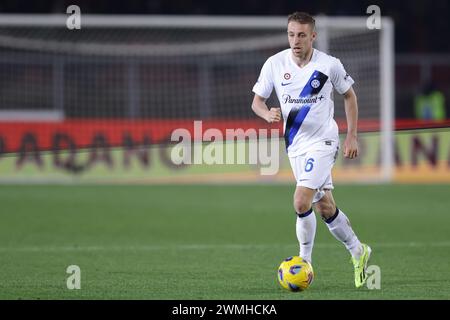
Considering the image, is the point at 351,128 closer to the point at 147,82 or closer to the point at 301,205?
the point at 301,205

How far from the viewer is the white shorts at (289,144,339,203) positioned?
25.7ft

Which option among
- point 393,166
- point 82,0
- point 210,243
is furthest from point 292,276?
point 82,0

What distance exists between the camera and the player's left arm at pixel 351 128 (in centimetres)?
789

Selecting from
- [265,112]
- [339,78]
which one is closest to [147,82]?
[339,78]

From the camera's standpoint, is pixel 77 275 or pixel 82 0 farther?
pixel 82 0

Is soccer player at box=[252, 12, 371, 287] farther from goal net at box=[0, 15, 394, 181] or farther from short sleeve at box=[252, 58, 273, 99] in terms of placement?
goal net at box=[0, 15, 394, 181]

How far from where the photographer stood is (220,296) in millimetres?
7258

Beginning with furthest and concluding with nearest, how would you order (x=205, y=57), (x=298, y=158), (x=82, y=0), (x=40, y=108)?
(x=82, y=0) < (x=205, y=57) < (x=40, y=108) < (x=298, y=158)

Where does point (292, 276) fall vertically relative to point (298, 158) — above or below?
below

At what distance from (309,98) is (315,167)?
52 centimetres

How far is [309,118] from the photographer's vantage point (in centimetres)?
796
